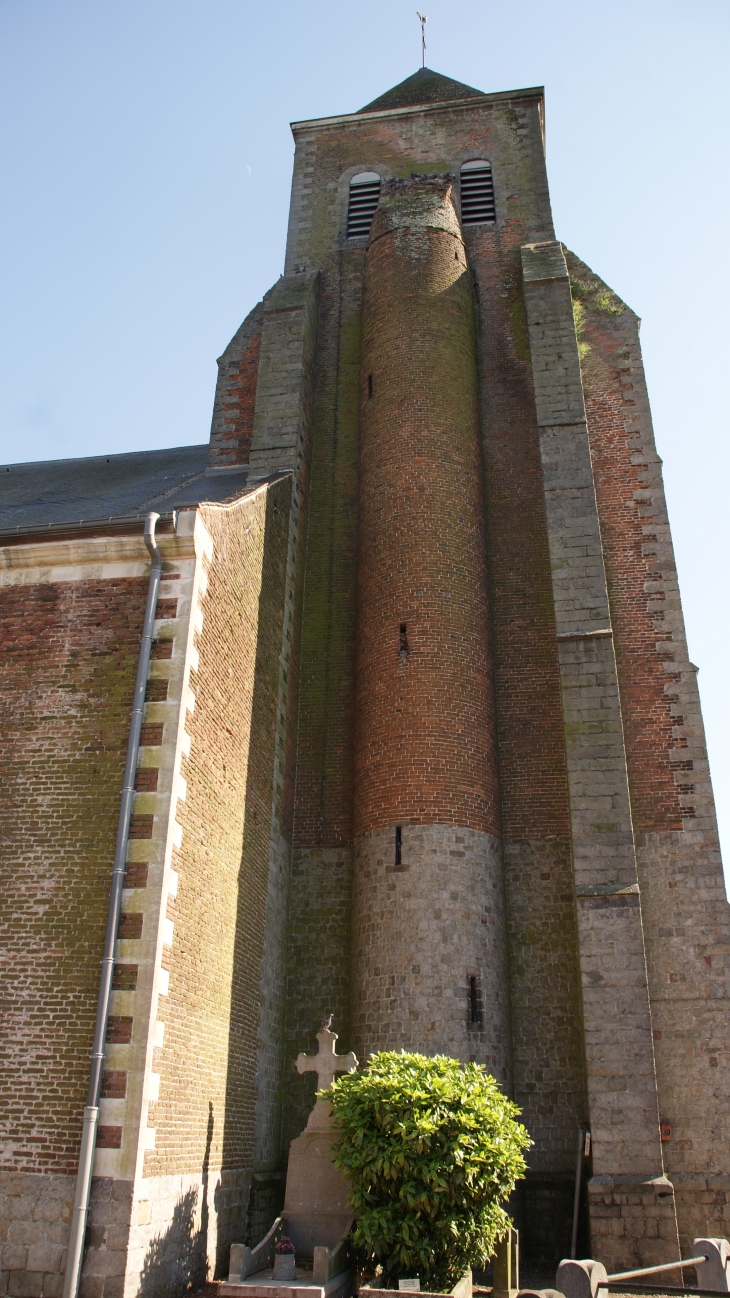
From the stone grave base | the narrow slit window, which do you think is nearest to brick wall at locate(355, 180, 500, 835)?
the narrow slit window

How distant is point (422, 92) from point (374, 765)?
17248 millimetres

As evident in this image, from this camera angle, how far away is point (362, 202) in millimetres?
20406

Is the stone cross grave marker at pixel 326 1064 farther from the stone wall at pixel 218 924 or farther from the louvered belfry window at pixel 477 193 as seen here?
the louvered belfry window at pixel 477 193

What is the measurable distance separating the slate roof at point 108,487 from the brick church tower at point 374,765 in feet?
0.52

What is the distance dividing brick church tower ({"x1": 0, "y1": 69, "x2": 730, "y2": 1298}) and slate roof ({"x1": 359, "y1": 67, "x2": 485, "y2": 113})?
3677mm

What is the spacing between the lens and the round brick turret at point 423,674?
11719mm

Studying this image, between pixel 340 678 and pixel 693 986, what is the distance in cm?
657

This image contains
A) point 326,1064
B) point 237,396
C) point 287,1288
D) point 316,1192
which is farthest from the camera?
point 237,396

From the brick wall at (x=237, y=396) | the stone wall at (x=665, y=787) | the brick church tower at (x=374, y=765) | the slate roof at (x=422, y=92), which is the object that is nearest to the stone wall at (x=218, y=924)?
the brick church tower at (x=374, y=765)

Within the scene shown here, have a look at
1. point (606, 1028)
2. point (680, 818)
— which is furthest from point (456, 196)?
point (606, 1028)

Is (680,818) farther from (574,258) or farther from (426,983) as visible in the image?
(574,258)

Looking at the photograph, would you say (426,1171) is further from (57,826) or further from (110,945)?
(57,826)

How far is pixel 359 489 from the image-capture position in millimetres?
16250

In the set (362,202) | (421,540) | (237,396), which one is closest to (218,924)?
(421,540)
